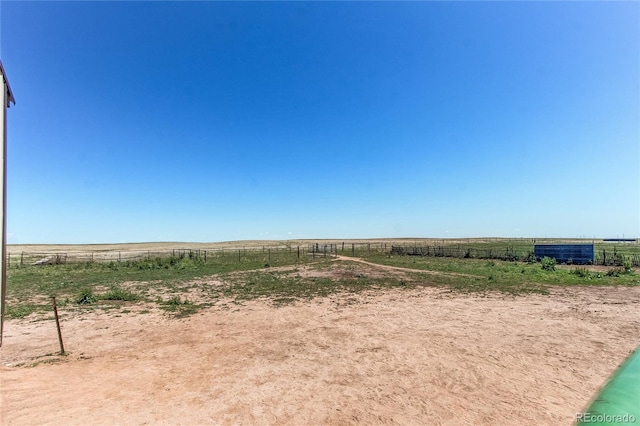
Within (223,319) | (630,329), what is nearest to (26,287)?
(223,319)

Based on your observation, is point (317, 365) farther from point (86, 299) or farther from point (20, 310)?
point (20, 310)

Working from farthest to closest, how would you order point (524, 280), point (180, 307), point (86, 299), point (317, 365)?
1. point (524, 280)
2. point (86, 299)
3. point (180, 307)
4. point (317, 365)

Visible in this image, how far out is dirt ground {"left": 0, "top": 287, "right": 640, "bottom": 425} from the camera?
5395 mm

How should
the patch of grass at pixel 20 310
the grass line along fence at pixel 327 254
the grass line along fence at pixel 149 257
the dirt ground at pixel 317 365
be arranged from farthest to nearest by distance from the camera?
the grass line along fence at pixel 149 257 → the grass line along fence at pixel 327 254 → the patch of grass at pixel 20 310 → the dirt ground at pixel 317 365

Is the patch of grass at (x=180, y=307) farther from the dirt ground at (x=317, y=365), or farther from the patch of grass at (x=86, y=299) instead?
the patch of grass at (x=86, y=299)

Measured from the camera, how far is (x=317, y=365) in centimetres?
748

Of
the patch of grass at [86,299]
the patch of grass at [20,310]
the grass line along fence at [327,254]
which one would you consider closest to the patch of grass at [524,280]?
the grass line along fence at [327,254]

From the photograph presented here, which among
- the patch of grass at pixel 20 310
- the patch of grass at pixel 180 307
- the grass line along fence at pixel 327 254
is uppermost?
the patch of grass at pixel 20 310

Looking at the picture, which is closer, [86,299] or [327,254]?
[86,299]

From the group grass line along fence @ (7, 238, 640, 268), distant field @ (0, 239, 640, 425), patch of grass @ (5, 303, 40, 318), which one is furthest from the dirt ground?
grass line along fence @ (7, 238, 640, 268)

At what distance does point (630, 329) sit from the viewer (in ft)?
33.0

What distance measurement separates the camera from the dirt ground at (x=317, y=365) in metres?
5.39

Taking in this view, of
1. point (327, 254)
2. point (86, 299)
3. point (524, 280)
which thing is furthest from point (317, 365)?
point (327, 254)

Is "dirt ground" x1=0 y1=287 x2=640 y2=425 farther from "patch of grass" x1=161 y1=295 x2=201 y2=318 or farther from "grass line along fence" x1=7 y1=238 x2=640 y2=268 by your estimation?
"grass line along fence" x1=7 y1=238 x2=640 y2=268
